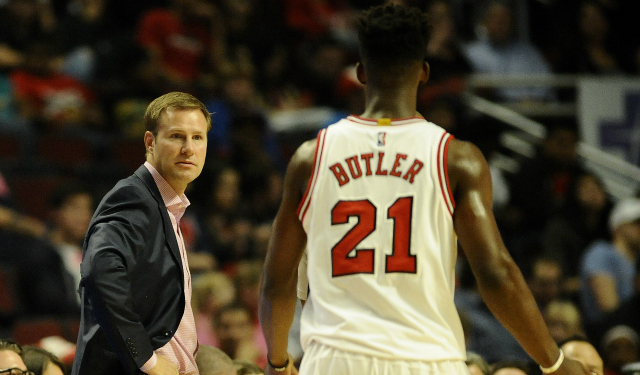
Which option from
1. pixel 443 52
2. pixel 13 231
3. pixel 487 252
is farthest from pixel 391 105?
pixel 443 52

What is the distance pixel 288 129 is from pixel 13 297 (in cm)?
464

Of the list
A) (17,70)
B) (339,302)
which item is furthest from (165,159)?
(17,70)

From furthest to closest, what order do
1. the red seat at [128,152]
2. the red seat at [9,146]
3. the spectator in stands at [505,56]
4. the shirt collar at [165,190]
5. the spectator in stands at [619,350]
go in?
1. the spectator in stands at [505,56]
2. the red seat at [128,152]
3. the red seat at [9,146]
4. the spectator in stands at [619,350]
5. the shirt collar at [165,190]

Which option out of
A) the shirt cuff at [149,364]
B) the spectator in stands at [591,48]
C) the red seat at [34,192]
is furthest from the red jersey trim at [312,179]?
the spectator in stands at [591,48]

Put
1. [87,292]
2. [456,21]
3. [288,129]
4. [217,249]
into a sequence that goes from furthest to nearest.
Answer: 1. [456,21]
2. [288,129]
3. [217,249]
4. [87,292]

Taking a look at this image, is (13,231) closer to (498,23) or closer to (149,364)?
(149,364)

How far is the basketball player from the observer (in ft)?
8.94

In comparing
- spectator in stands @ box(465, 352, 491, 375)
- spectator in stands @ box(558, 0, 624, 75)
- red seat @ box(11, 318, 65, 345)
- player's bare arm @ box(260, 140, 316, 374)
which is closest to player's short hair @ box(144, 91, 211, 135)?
player's bare arm @ box(260, 140, 316, 374)

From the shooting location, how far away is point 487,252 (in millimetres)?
2721

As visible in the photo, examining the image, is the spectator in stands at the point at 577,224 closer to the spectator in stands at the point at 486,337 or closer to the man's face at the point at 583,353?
the spectator in stands at the point at 486,337

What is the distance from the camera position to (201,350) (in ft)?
12.8

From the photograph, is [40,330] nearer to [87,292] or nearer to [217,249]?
[217,249]

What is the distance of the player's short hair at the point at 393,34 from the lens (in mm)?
2836

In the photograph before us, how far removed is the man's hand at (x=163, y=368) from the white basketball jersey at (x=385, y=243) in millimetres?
574
